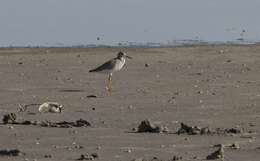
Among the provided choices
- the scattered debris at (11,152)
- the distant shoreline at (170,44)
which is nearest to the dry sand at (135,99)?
the scattered debris at (11,152)

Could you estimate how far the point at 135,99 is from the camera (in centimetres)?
1631

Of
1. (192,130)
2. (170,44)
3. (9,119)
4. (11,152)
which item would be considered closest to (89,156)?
(11,152)

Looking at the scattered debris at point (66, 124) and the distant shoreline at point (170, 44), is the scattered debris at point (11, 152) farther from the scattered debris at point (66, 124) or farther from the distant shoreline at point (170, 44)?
the distant shoreline at point (170, 44)

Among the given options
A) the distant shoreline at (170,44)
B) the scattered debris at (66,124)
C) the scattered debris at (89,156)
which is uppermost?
the distant shoreline at (170,44)

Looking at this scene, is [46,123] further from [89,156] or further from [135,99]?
[135,99]

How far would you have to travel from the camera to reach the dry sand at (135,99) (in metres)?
11.0

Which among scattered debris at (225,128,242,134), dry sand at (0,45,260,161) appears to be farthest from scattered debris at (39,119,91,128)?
scattered debris at (225,128,242,134)

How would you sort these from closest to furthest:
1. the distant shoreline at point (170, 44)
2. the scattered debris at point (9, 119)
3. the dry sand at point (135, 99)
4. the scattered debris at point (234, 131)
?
the dry sand at point (135, 99), the scattered debris at point (234, 131), the scattered debris at point (9, 119), the distant shoreline at point (170, 44)

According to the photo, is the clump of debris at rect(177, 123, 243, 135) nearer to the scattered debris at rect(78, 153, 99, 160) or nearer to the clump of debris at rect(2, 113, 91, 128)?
the clump of debris at rect(2, 113, 91, 128)

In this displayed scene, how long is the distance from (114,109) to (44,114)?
4.43ft

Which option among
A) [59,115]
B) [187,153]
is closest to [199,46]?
[59,115]

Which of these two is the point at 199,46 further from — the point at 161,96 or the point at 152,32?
the point at 161,96

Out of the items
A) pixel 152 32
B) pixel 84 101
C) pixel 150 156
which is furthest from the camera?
pixel 152 32

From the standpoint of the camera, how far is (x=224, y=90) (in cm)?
1755
